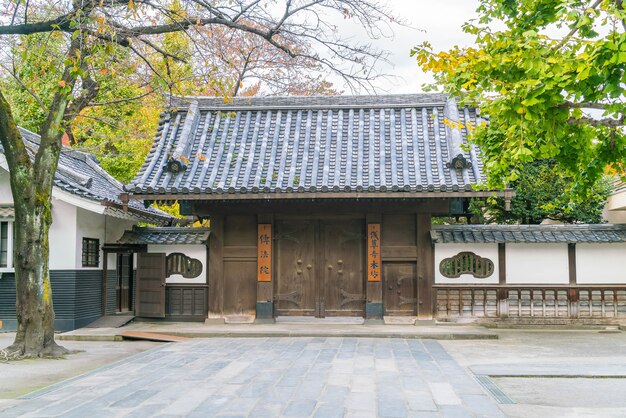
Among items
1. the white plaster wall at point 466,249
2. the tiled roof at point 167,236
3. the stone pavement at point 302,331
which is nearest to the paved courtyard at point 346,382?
the stone pavement at point 302,331

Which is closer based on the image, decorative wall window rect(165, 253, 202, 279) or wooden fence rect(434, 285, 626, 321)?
wooden fence rect(434, 285, 626, 321)

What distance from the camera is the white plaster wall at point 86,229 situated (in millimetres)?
14547

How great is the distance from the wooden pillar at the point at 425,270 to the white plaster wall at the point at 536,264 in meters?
1.69

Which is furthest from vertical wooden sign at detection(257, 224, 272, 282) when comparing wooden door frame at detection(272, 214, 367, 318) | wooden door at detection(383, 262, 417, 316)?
wooden door at detection(383, 262, 417, 316)

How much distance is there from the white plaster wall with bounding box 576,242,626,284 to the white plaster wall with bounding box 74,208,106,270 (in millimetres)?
10933

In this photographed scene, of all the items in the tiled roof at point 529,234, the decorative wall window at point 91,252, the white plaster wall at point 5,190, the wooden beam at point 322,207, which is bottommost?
the decorative wall window at point 91,252

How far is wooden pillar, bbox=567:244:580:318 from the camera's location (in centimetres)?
1441

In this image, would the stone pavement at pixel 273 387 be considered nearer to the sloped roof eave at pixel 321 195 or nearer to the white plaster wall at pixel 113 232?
the sloped roof eave at pixel 321 195

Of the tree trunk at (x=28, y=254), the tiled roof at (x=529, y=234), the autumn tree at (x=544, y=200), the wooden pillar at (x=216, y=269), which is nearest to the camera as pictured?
the tree trunk at (x=28, y=254)

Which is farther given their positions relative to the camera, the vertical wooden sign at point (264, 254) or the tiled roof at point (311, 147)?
the vertical wooden sign at point (264, 254)

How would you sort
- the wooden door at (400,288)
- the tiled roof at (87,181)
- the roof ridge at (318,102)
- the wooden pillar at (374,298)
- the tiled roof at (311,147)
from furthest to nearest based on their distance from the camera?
the roof ridge at (318,102) < the wooden door at (400,288) < the wooden pillar at (374,298) < the tiled roof at (87,181) < the tiled roof at (311,147)

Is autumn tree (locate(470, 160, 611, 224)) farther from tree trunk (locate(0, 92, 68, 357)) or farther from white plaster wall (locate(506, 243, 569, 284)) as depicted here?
tree trunk (locate(0, 92, 68, 357))

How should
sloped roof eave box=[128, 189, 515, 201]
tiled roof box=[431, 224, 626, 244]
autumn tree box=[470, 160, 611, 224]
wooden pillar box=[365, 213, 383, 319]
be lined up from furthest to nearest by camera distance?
autumn tree box=[470, 160, 611, 224]
wooden pillar box=[365, 213, 383, 319]
tiled roof box=[431, 224, 626, 244]
sloped roof eave box=[128, 189, 515, 201]

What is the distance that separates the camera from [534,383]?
27.4ft
